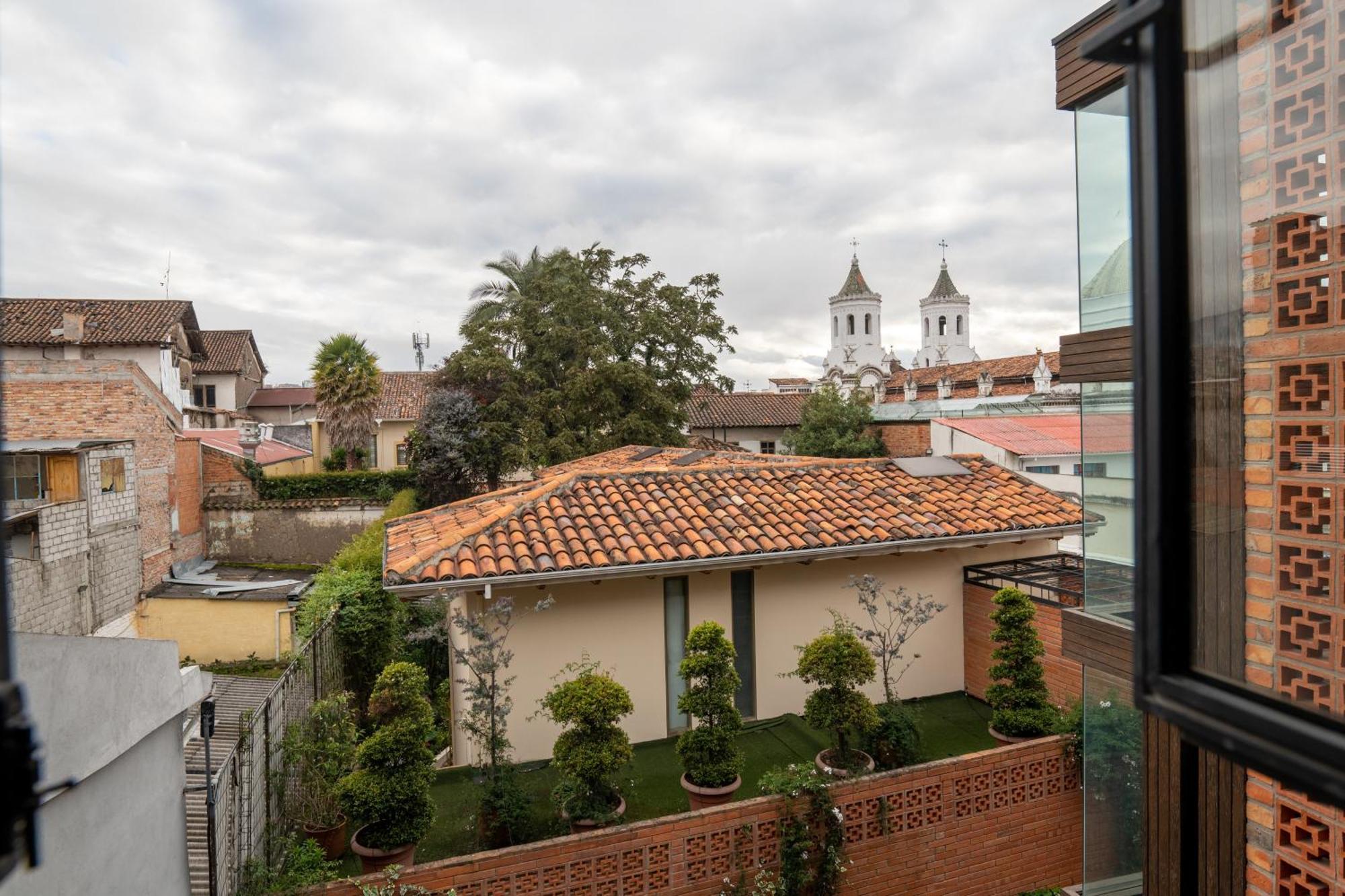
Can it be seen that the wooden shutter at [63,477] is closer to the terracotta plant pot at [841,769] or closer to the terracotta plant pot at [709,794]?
the terracotta plant pot at [709,794]

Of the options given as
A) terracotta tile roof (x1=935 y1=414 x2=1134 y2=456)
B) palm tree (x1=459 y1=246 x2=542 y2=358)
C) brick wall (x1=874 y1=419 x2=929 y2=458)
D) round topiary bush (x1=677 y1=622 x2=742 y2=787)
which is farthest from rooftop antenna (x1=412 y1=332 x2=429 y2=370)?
round topiary bush (x1=677 y1=622 x2=742 y2=787)

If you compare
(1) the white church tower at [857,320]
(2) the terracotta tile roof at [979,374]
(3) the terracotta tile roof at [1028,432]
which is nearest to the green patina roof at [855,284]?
(1) the white church tower at [857,320]

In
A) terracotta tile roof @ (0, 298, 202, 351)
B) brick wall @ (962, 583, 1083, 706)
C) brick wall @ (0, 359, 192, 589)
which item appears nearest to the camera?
brick wall @ (962, 583, 1083, 706)

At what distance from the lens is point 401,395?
34906 mm

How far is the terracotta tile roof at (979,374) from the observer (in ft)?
129

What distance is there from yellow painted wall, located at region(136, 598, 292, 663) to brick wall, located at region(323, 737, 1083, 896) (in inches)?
510

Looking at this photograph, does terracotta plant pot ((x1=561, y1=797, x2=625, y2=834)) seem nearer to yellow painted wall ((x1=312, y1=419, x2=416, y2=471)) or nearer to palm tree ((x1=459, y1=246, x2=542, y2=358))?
palm tree ((x1=459, y1=246, x2=542, y2=358))

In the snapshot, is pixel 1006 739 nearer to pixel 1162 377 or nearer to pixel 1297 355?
pixel 1297 355

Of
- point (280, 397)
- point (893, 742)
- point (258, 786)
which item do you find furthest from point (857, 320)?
point (258, 786)

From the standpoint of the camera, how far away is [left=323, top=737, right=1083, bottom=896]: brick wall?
16.4ft

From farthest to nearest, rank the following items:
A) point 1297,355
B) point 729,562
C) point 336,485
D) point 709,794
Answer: point 336,485
point 729,562
point 709,794
point 1297,355

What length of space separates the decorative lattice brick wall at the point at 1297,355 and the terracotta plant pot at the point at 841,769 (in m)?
3.92

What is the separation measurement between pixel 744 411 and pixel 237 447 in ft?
80.5

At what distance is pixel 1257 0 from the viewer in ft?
6.15
